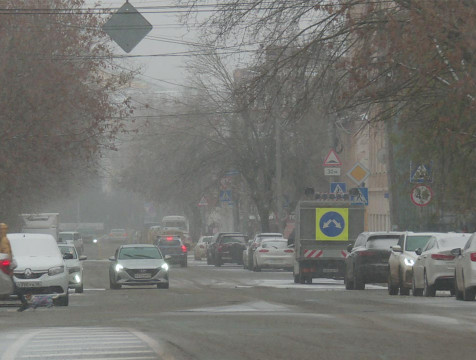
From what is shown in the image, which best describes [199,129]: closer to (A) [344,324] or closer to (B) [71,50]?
(B) [71,50]

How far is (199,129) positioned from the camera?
73.5 meters

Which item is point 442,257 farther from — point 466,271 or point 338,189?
point 338,189

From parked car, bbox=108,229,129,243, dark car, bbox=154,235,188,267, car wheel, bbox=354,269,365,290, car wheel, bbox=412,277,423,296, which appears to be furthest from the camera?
parked car, bbox=108,229,129,243

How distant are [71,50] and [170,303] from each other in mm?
20775

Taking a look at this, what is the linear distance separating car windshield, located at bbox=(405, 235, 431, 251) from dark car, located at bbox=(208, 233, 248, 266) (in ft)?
109

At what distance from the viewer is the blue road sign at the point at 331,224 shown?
144ft

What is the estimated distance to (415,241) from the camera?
33.3m

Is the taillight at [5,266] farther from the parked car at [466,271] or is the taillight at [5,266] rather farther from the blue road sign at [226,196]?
the blue road sign at [226,196]

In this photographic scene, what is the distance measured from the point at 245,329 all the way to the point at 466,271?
9659 millimetres

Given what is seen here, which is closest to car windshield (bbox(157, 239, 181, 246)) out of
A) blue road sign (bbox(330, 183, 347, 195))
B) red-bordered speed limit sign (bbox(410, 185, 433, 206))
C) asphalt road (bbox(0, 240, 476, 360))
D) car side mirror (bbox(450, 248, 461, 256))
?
blue road sign (bbox(330, 183, 347, 195))

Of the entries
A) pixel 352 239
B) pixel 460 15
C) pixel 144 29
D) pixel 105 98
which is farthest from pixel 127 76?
pixel 460 15

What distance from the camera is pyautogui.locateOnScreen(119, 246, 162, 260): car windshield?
40.9m

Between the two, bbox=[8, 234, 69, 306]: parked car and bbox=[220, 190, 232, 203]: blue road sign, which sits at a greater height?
bbox=[220, 190, 232, 203]: blue road sign

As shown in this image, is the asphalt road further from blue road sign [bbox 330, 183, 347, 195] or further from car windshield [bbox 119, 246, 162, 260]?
blue road sign [bbox 330, 183, 347, 195]
